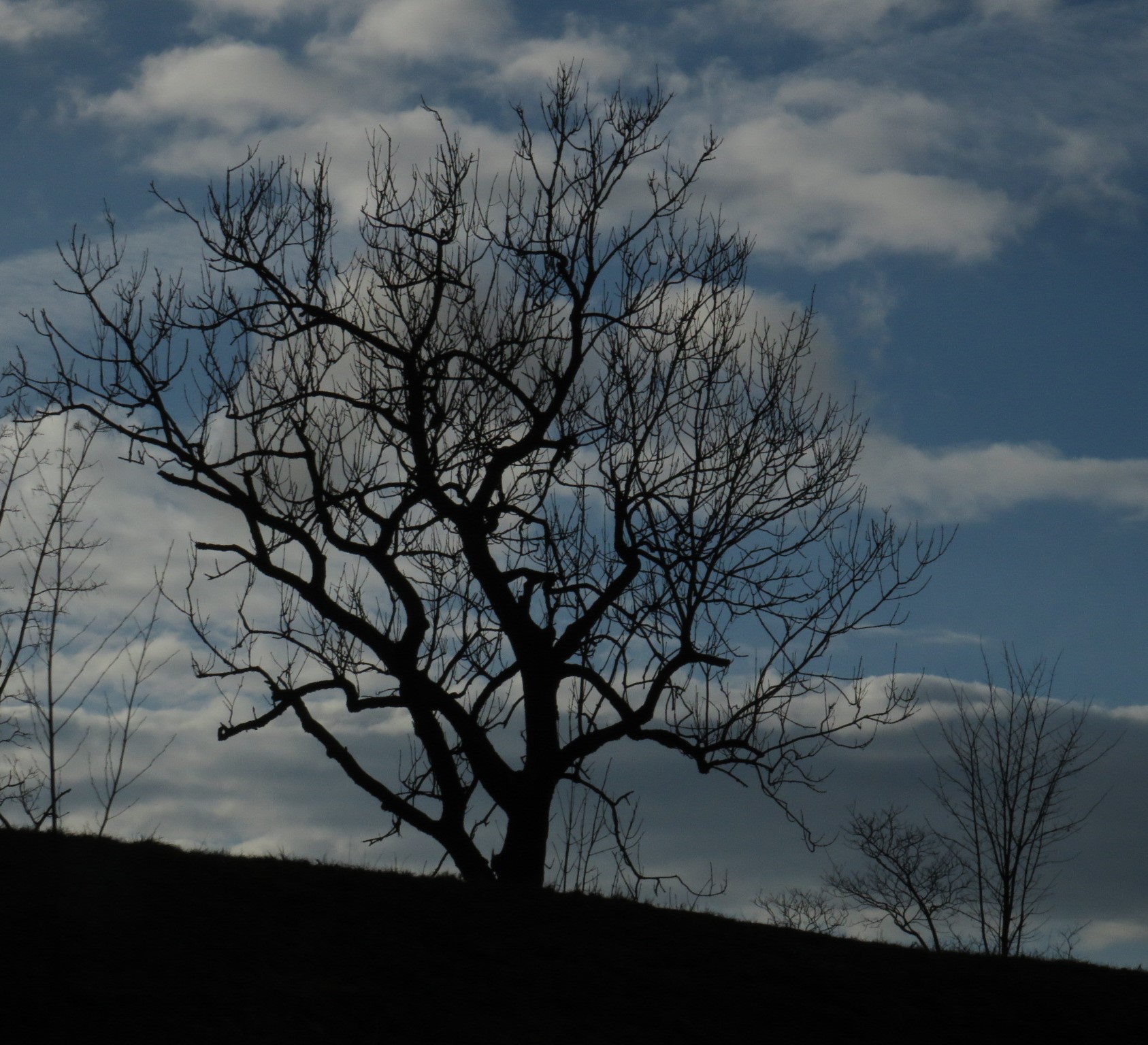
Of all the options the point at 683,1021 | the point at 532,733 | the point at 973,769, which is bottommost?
the point at 683,1021

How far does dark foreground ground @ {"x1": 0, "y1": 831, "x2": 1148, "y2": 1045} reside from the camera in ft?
23.8

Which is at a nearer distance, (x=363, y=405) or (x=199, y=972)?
(x=199, y=972)

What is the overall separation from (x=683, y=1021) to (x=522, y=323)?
7.83 metres

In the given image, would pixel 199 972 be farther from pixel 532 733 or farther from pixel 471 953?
pixel 532 733

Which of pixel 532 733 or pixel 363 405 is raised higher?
pixel 363 405

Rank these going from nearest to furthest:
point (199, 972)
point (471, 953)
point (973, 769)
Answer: point (199, 972)
point (471, 953)
point (973, 769)

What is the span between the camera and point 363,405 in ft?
41.0

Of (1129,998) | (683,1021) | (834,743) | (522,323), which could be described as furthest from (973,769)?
(683,1021)

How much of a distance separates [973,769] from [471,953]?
13514 millimetres

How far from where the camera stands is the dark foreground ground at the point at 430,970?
286 inches

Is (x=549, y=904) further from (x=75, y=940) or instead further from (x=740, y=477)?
(x=740, y=477)

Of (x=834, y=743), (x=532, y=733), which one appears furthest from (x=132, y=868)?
(x=834, y=743)

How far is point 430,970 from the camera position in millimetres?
8367

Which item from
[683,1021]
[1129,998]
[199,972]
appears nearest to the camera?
[199,972]
